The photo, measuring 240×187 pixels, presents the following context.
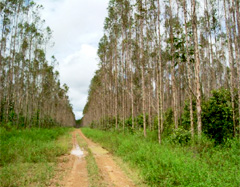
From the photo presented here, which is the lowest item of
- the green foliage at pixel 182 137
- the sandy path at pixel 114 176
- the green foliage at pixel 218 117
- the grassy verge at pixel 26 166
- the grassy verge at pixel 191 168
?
the sandy path at pixel 114 176

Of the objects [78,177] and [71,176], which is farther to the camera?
[71,176]

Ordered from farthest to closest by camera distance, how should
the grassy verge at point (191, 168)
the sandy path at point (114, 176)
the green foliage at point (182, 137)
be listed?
1. the green foliage at point (182, 137)
2. the sandy path at point (114, 176)
3. the grassy verge at point (191, 168)

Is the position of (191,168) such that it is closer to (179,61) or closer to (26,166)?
(26,166)

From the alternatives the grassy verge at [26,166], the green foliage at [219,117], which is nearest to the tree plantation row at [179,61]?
the green foliage at [219,117]

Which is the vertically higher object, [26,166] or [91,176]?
[26,166]

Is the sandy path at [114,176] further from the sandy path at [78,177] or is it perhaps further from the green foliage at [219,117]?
the green foliage at [219,117]

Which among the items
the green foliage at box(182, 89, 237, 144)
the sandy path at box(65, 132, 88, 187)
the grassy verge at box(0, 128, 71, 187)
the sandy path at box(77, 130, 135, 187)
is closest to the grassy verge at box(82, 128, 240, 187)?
the sandy path at box(77, 130, 135, 187)

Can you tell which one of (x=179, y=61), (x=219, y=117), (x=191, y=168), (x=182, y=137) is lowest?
(x=191, y=168)

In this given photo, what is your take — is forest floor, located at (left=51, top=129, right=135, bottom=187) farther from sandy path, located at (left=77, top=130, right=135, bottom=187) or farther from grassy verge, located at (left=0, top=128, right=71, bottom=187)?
grassy verge, located at (left=0, top=128, right=71, bottom=187)

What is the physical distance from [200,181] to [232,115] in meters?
6.35

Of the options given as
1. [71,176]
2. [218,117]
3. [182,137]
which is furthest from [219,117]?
[71,176]

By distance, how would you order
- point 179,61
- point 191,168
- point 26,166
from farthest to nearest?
point 179,61
point 26,166
point 191,168

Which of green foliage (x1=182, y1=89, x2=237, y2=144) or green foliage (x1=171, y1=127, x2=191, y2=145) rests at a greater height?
green foliage (x1=182, y1=89, x2=237, y2=144)

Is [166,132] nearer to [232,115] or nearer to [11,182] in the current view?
[232,115]
